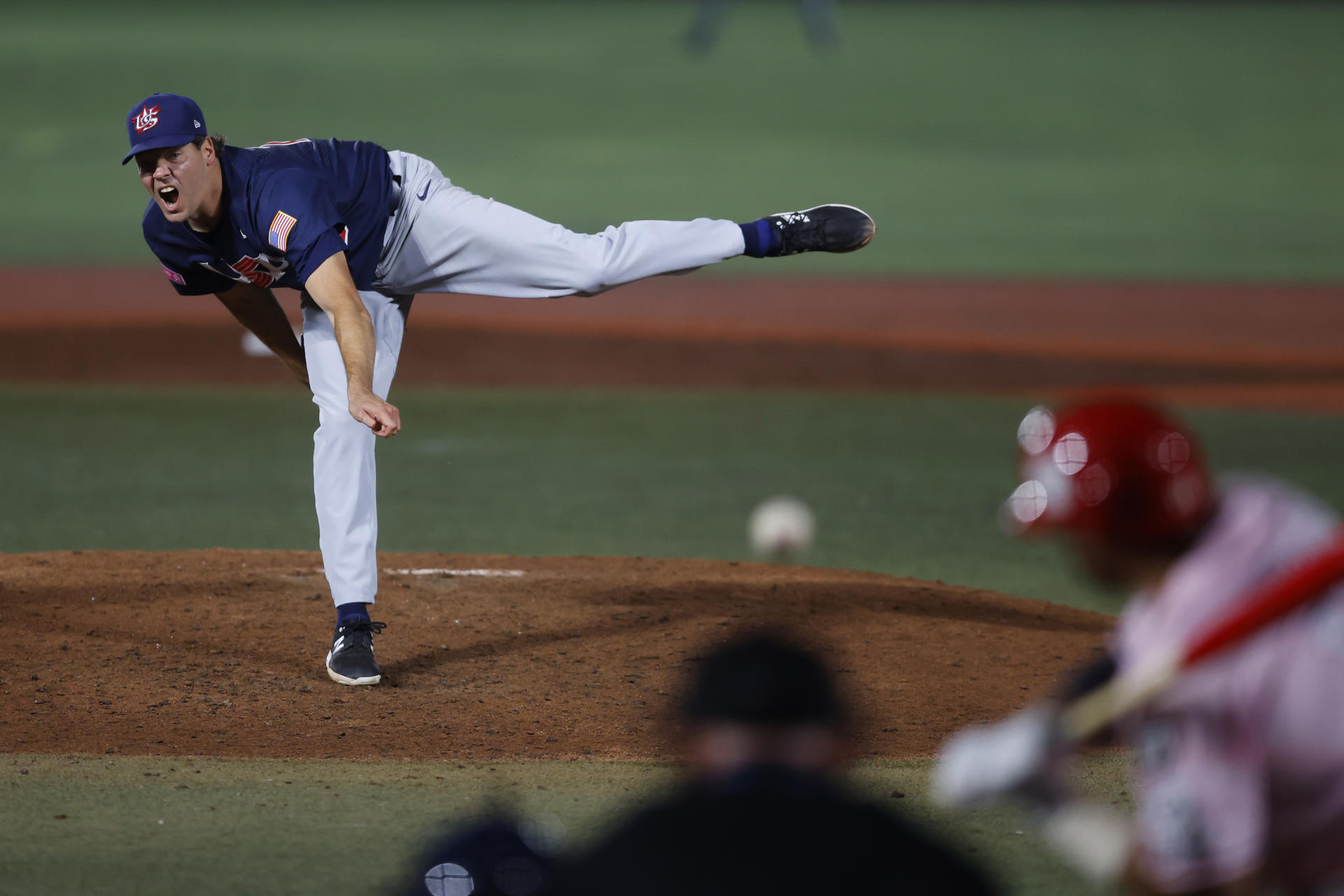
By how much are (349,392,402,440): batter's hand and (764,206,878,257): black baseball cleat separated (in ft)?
6.08

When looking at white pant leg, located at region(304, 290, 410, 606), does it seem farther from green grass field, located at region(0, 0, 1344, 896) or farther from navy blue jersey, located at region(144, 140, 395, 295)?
green grass field, located at region(0, 0, 1344, 896)

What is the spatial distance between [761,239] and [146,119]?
82.9 inches

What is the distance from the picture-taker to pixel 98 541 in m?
7.77

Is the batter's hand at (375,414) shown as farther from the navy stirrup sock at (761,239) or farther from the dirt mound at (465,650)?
the navy stirrup sock at (761,239)

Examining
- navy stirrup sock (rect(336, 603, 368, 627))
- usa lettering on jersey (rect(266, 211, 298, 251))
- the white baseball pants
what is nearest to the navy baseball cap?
usa lettering on jersey (rect(266, 211, 298, 251))

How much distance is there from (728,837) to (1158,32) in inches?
1501

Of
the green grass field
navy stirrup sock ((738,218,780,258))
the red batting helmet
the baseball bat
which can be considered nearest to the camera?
the baseball bat

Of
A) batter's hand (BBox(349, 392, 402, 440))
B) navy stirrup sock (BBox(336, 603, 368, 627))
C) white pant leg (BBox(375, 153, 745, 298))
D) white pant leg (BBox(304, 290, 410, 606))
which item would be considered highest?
white pant leg (BBox(375, 153, 745, 298))

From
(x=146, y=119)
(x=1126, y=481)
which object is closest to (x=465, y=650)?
(x=146, y=119)

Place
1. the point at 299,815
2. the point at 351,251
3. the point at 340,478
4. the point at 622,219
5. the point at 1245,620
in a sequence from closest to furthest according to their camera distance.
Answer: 1. the point at 1245,620
2. the point at 299,815
3. the point at 340,478
4. the point at 351,251
5. the point at 622,219

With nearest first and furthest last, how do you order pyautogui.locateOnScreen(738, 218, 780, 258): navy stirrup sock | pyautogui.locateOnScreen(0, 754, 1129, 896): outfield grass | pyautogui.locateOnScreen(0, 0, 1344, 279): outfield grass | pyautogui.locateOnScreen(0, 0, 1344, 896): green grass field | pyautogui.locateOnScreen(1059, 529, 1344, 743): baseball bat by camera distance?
pyautogui.locateOnScreen(1059, 529, 1344, 743): baseball bat
pyautogui.locateOnScreen(0, 754, 1129, 896): outfield grass
pyautogui.locateOnScreen(0, 0, 1344, 896): green grass field
pyautogui.locateOnScreen(738, 218, 780, 258): navy stirrup sock
pyautogui.locateOnScreen(0, 0, 1344, 279): outfield grass

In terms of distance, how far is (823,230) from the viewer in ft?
18.9

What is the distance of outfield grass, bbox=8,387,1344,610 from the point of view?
7836 mm

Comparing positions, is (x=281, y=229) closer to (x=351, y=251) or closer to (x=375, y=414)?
(x=351, y=251)
